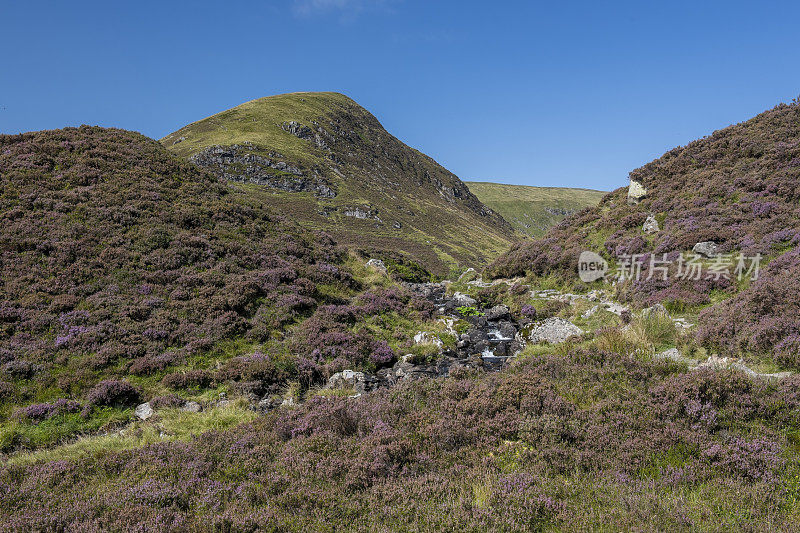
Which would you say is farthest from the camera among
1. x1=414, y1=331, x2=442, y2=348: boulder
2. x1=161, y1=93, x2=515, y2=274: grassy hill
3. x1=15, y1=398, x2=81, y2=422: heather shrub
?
x1=161, y1=93, x2=515, y2=274: grassy hill

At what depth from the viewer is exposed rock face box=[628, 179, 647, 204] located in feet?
99.3

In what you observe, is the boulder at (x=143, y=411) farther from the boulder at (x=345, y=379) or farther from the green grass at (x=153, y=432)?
the boulder at (x=345, y=379)

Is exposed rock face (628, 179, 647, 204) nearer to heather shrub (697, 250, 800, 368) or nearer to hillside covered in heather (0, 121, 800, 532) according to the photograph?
hillside covered in heather (0, 121, 800, 532)

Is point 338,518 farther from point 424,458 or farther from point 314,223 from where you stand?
point 314,223

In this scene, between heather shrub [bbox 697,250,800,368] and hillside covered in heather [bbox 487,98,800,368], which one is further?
hillside covered in heather [bbox 487,98,800,368]

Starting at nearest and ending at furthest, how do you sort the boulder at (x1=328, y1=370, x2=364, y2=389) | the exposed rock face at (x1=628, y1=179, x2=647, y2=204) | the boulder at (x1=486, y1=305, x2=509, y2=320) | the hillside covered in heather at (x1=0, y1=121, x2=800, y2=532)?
the hillside covered in heather at (x1=0, y1=121, x2=800, y2=532), the boulder at (x1=328, y1=370, x2=364, y2=389), the boulder at (x1=486, y1=305, x2=509, y2=320), the exposed rock face at (x1=628, y1=179, x2=647, y2=204)

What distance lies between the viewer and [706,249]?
18531mm

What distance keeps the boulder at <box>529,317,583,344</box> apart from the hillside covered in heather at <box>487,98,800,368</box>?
4.44 metres

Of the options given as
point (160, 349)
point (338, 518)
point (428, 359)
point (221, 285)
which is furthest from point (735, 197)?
point (160, 349)

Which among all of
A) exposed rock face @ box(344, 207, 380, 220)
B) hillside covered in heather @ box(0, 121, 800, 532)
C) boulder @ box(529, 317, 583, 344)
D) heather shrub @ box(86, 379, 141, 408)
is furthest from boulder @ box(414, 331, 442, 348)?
exposed rock face @ box(344, 207, 380, 220)

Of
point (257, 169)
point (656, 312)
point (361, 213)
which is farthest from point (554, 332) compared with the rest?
point (257, 169)

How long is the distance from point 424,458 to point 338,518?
1769mm

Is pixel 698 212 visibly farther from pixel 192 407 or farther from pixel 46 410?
pixel 46 410

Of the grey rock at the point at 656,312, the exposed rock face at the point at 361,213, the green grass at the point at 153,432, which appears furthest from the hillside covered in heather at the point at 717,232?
the exposed rock face at the point at 361,213
